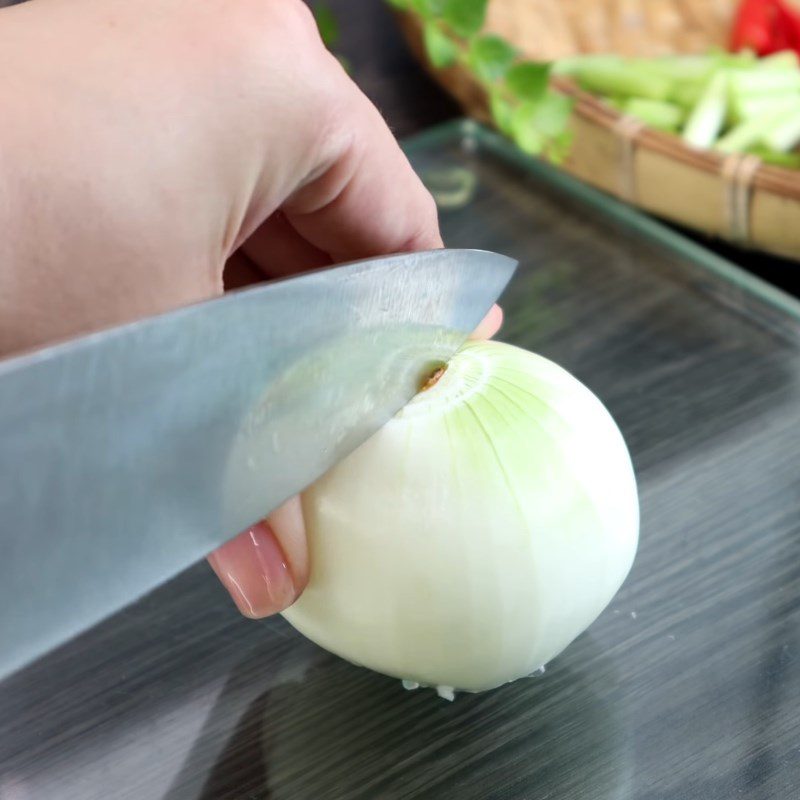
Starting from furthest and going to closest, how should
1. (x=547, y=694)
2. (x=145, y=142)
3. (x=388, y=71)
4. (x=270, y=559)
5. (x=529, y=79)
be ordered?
(x=388, y=71), (x=529, y=79), (x=547, y=694), (x=270, y=559), (x=145, y=142)

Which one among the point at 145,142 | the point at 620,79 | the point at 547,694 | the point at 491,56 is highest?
the point at 145,142

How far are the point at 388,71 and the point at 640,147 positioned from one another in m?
0.54

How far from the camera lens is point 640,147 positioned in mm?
1191

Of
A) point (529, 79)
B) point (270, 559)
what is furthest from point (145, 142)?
point (529, 79)

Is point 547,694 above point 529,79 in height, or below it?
below

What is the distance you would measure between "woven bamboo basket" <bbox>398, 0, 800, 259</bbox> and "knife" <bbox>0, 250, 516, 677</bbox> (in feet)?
2.00

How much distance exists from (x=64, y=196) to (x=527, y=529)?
12.0 inches

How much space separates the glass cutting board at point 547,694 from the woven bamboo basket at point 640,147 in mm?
243

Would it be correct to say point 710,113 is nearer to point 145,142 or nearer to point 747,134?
point 747,134

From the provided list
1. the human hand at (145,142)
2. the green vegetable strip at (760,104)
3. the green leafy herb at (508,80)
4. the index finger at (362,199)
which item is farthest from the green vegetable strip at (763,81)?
the human hand at (145,142)

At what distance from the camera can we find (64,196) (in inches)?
18.2

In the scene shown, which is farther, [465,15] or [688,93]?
[688,93]

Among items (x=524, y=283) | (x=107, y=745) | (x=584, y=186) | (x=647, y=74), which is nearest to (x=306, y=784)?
(x=107, y=745)

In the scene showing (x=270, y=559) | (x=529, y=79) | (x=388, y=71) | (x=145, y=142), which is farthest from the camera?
(x=388, y=71)
